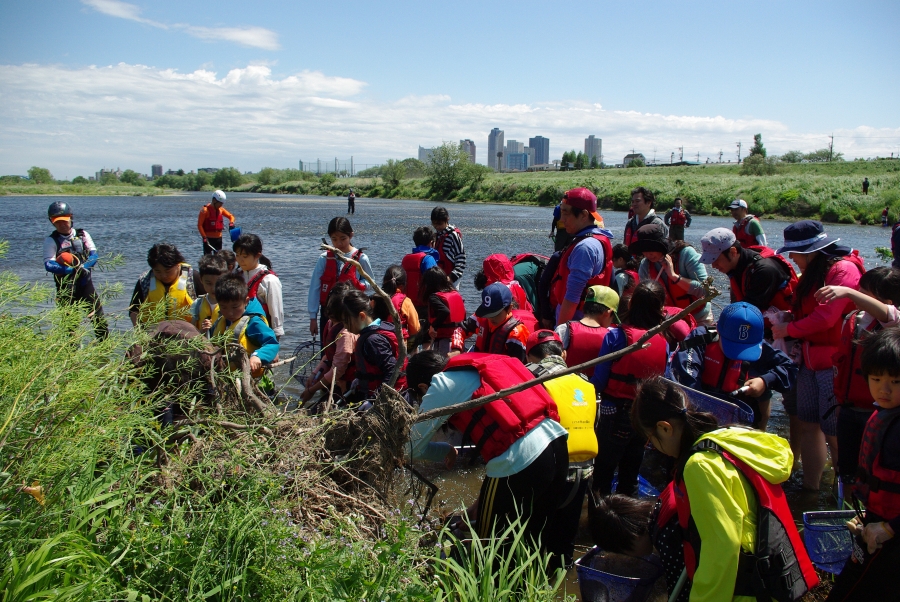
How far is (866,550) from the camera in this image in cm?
264

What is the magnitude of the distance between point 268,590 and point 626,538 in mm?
1782

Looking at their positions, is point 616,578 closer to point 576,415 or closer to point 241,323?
point 576,415

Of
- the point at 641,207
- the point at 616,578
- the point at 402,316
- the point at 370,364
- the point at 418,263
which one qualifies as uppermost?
the point at 641,207

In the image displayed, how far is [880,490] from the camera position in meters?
2.65

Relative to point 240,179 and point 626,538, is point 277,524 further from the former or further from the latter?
point 240,179

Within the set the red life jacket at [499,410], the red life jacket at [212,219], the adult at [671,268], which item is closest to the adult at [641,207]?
Answer: the adult at [671,268]

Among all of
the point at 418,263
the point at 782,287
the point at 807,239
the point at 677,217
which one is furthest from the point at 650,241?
the point at 677,217

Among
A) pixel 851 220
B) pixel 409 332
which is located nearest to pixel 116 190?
pixel 851 220

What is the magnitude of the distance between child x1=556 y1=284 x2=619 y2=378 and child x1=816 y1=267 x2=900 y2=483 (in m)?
1.35

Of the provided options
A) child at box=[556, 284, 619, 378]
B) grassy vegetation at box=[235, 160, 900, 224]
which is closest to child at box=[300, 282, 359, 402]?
child at box=[556, 284, 619, 378]

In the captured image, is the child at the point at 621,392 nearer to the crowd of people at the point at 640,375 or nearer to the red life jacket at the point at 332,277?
the crowd of people at the point at 640,375

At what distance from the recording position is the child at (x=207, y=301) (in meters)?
4.89

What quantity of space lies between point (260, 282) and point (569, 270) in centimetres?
279

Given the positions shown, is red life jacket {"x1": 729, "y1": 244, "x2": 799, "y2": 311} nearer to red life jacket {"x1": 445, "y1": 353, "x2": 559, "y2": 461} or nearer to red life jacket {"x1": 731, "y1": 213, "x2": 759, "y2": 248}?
red life jacket {"x1": 445, "y1": 353, "x2": 559, "y2": 461}
